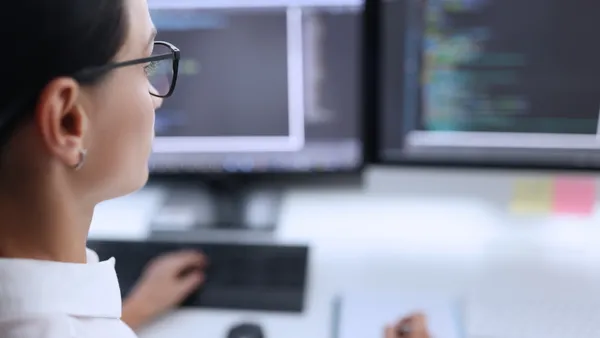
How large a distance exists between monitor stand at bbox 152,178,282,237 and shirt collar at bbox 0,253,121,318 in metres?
0.43

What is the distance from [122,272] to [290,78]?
312mm

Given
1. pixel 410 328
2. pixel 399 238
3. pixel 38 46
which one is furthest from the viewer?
pixel 399 238

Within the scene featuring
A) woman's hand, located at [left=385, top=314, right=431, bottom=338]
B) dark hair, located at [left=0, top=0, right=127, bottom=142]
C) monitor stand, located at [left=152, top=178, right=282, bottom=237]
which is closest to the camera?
dark hair, located at [left=0, top=0, right=127, bottom=142]

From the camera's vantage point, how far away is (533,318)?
2.50ft

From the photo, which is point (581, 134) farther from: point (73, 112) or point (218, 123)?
point (73, 112)

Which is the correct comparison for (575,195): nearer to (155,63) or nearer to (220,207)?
(220,207)

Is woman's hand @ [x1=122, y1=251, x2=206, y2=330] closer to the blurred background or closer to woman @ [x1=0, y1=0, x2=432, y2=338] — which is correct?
the blurred background

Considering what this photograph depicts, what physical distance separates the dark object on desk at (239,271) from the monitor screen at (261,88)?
0.35ft

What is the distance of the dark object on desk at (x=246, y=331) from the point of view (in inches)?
28.8

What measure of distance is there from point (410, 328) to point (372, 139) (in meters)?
0.26

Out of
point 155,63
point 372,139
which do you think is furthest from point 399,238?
point 155,63

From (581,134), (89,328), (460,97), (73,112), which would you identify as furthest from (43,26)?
(581,134)

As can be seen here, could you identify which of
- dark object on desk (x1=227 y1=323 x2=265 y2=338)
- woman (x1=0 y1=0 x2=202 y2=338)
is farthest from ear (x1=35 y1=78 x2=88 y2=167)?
dark object on desk (x1=227 y1=323 x2=265 y2=338)

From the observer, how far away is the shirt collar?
461mm
